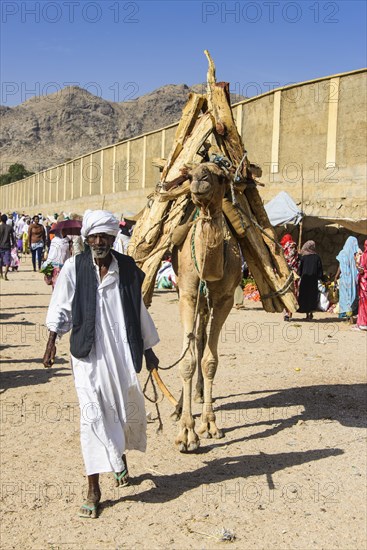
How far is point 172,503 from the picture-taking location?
477cm

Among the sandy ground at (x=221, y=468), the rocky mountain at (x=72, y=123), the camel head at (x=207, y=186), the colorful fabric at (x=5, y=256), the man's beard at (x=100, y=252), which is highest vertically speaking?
the rocky mountain at (x=72, y=123)

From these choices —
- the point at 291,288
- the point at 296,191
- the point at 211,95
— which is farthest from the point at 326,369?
the point at 296,191

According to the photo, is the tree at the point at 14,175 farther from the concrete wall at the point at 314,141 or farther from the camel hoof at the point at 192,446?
the camel hoof at the point at 192,446

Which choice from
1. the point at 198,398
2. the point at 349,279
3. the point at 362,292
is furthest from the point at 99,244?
the point at 349,279

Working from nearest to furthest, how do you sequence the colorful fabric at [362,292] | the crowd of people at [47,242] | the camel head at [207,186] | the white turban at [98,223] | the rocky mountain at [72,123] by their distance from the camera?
the white turban at [98,223] → the camel head at [207,186] → the crowd of people at [47,242] → the colorful fabric at [362,292] → the rocky mountain at [72,123]

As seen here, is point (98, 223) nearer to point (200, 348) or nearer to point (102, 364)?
point (102, 364)

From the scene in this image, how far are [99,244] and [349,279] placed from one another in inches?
401

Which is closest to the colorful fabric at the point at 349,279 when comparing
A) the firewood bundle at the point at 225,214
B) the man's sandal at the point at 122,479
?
the firewood bundle at the point at 225,214

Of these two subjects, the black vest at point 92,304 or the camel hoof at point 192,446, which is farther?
the camel hoof at point 192,446

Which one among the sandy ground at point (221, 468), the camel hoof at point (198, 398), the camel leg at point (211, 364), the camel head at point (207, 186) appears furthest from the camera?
the camel hoof at point (198, 398)

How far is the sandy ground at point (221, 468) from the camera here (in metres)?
4.32

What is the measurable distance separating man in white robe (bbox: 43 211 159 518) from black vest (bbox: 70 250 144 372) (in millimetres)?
25

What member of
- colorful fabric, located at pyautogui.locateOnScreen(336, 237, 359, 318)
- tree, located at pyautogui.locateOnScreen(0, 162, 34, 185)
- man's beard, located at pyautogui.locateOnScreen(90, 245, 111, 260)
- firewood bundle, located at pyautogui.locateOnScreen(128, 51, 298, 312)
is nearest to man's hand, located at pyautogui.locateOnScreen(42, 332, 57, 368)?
man's beard, located at pyautogui.locateOnScreen(90, 245, 111, 260)

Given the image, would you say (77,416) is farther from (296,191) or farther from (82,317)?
(296,191)
